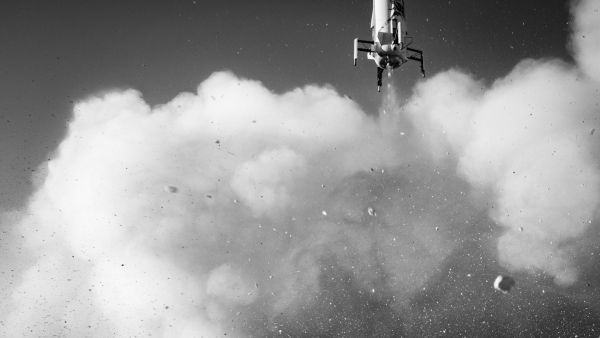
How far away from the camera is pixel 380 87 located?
55.0ft

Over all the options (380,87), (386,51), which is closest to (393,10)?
(386,51)

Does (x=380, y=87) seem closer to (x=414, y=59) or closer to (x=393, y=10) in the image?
(x=414, y=59)

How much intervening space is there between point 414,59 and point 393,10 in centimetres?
313

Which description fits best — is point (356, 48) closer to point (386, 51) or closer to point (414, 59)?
point (386, 51)

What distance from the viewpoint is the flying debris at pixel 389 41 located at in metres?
16.3

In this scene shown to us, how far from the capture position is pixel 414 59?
16062 millimetres

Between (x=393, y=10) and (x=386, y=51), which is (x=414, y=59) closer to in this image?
(x=386, y=51)

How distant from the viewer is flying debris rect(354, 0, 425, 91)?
16281 millimetres

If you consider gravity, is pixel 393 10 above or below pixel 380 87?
above

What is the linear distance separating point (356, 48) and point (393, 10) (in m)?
3.18

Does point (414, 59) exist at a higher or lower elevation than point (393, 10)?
lower

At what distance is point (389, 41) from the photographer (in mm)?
16562

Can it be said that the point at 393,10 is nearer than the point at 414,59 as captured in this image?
No

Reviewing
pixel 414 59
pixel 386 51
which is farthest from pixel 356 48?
pixel 414 59
